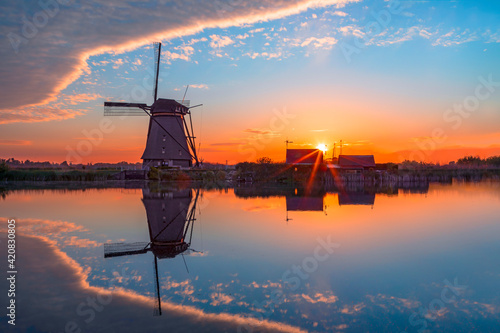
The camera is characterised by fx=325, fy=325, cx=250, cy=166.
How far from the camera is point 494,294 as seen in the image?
6.46 meters

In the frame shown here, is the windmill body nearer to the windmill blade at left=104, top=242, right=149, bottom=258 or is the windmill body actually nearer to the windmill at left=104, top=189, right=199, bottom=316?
the windmill at left=104, top=189, right=199, bottom=316

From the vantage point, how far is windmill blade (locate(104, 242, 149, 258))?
9.48 meters

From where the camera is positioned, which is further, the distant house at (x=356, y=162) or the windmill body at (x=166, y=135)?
the distant house at (x=356, y=162)

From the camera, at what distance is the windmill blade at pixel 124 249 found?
948 cm

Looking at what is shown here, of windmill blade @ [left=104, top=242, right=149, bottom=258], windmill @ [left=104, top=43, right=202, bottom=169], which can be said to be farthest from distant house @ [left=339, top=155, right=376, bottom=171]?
windmill blade @ [left=104, top=242, right=149, bottom=258]

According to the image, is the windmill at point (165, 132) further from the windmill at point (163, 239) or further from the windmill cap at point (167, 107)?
the windmill at point (163, 239)

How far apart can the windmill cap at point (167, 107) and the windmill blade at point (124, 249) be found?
34.4 m

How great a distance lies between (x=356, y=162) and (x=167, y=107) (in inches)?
1345

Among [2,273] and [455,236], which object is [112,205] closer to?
[2,273]

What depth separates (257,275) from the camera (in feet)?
24.7

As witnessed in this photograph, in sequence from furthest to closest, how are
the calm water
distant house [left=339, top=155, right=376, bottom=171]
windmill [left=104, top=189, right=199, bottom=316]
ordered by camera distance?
distant house [left=339, top=155, right=376, bottom=171] < windmill [left=104, top=189, right=199, bottom=316] < the calm water

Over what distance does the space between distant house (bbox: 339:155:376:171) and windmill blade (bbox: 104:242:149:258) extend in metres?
50.0

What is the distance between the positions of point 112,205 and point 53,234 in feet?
26.1

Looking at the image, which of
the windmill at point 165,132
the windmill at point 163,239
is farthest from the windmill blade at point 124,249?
the windmill at point 165,132
